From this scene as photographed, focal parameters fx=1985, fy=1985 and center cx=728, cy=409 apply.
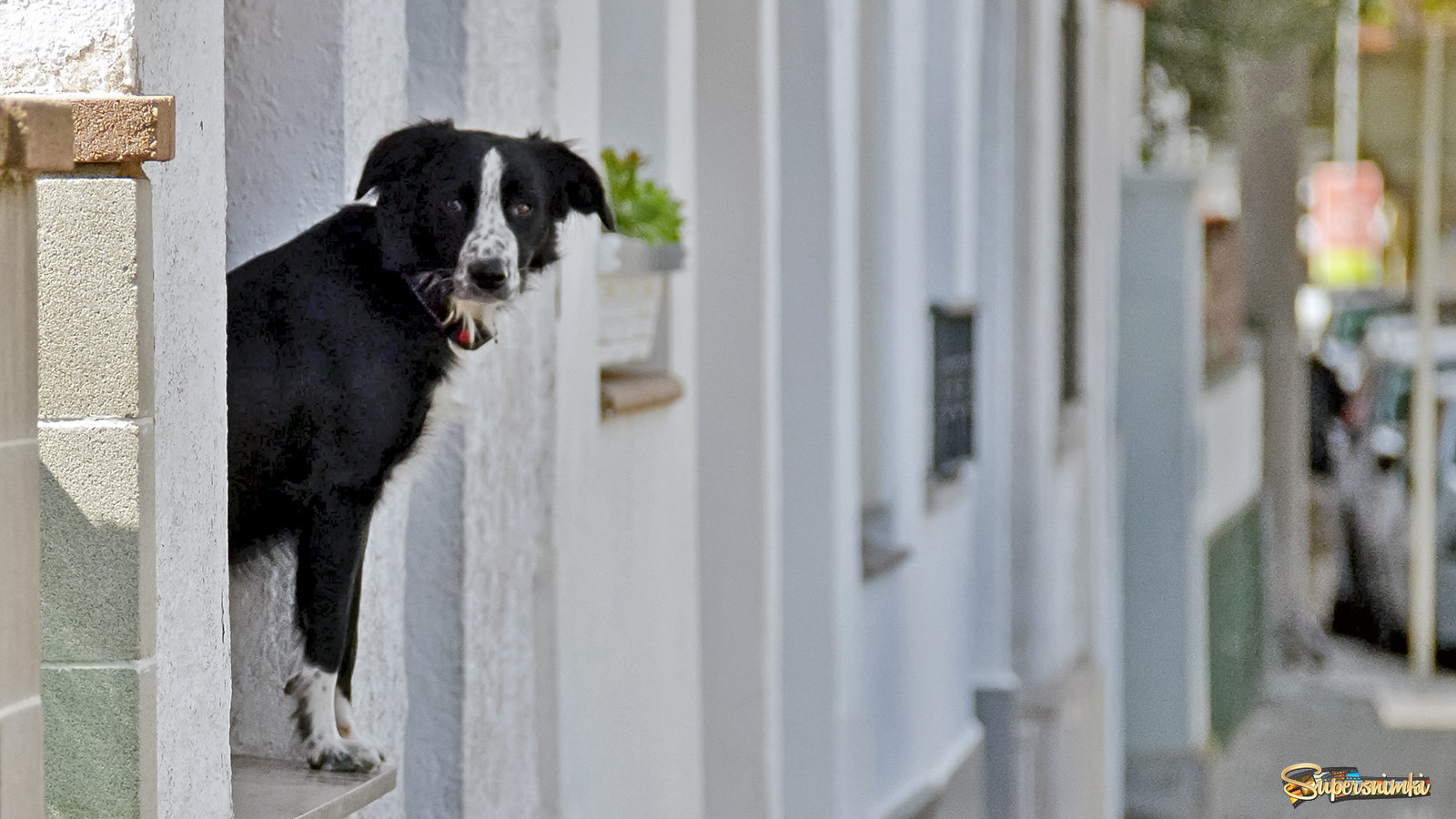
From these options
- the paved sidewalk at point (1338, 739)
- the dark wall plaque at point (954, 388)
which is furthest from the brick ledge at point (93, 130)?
the paved sidewalk at point (1338, 739)

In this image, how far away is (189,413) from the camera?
7.29ft

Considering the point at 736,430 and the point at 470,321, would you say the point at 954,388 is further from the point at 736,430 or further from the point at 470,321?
the point at 470,321

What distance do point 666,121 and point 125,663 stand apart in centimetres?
272

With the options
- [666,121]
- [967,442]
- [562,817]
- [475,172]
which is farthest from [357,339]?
[967,442]

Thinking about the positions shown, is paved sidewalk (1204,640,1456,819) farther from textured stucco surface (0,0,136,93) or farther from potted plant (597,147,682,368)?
textured stucco surface (0,0,136,93)

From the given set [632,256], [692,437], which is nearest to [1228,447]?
[692,437]

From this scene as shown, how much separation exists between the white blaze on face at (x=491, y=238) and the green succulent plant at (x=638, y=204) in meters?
1.41

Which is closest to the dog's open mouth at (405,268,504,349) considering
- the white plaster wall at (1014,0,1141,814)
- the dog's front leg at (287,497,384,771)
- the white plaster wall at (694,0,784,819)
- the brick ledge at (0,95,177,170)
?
the dog's front leg at (287,497,384,771)

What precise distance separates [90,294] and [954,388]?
615 centimetres

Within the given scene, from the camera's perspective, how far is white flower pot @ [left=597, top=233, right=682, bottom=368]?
4.09 meters

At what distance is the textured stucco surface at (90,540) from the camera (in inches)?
78.5

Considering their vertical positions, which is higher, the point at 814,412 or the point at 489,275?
the point at 489,275

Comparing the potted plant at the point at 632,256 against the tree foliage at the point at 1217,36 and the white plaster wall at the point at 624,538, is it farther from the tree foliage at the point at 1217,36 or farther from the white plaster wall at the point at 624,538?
the tree foliage at the point at 1217,36

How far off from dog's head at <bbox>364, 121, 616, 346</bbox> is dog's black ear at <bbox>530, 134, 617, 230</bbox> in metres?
0.03
